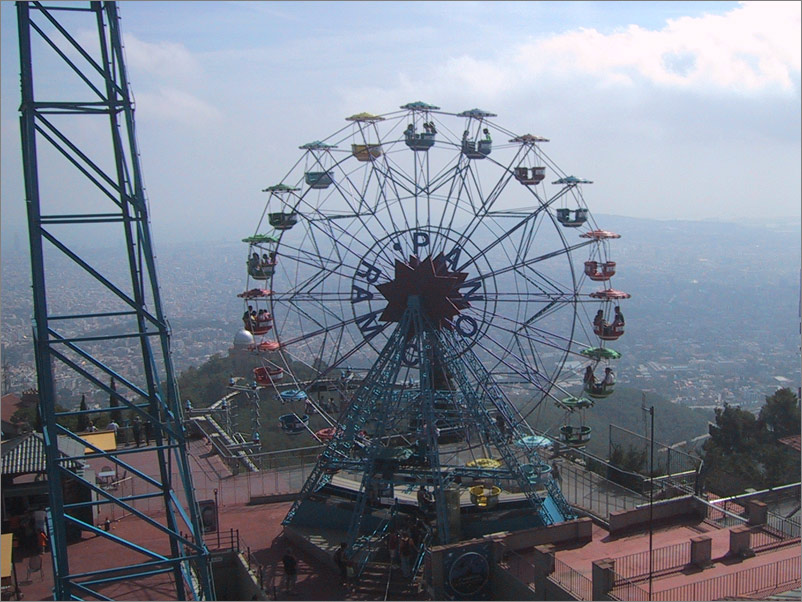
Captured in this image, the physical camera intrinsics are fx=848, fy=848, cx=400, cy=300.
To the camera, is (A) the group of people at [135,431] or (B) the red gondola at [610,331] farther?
(A) the group of people at [135,431]

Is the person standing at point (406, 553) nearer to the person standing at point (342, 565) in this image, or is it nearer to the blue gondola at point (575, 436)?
the person standing at point (342, 565)

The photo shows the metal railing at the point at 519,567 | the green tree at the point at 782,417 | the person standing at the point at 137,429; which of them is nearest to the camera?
the metal railing at the point at 519,567

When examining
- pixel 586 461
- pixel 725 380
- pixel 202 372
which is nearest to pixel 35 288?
pixel 586 461

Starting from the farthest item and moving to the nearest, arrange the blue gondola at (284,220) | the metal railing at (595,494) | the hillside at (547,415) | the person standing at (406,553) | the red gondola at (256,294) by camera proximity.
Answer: the hillside at (547,415)
the blue gondola at (284,220)
the red gondola at (256,294)
the metal railing at (595,494)
the person standing at (406,553)

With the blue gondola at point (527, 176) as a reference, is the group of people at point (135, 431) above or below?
below

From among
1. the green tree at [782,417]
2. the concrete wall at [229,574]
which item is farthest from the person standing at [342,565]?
the green tree at [782,417]

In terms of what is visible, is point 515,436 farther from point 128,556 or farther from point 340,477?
point 128,556
